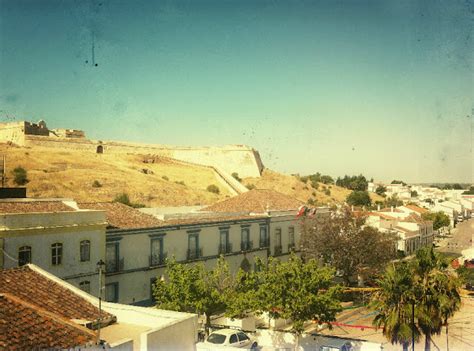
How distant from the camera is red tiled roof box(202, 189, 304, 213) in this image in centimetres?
4031

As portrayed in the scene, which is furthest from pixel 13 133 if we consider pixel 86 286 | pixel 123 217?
pixel 86 286

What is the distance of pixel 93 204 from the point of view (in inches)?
1164

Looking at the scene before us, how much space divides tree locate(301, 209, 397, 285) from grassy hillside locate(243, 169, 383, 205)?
2313 inches

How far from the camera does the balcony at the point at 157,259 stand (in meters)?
27.9

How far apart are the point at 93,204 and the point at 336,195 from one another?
289ft

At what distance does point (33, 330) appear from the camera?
37.2 feet

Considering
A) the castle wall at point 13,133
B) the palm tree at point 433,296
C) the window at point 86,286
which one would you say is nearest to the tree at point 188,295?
the window at point 86,286

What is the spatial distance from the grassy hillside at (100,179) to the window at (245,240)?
112 feet

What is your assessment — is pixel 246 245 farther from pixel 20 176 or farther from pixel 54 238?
pixel 20 176

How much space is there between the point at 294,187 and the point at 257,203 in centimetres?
6331

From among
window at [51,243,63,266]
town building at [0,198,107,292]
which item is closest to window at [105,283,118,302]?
town building at [0,198,107,292]

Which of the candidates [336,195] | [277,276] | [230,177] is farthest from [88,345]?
[336,195]

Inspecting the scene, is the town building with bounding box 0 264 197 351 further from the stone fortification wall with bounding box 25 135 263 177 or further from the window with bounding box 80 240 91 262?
the stone fortification wall with bounding box 25 135 263 177

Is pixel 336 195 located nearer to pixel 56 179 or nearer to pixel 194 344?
pixel 56 179
